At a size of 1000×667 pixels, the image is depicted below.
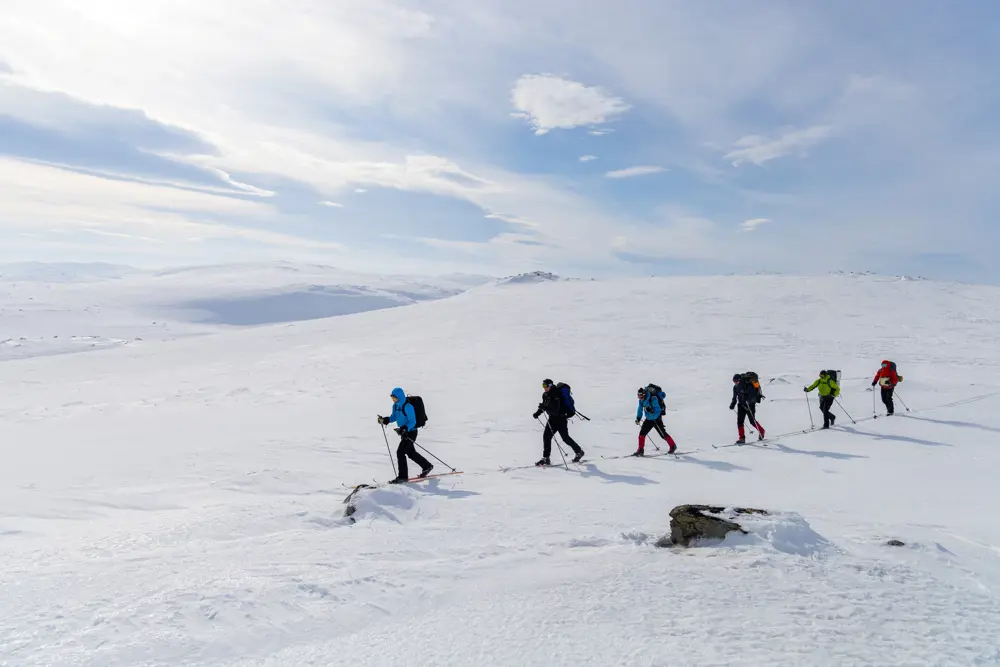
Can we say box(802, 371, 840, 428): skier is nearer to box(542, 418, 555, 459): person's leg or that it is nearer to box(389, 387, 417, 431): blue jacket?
box(542, 418, 555, 459): person's leg

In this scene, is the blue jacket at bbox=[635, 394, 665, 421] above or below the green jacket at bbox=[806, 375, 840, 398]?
below

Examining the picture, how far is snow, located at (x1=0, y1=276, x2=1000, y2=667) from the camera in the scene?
3904 mm

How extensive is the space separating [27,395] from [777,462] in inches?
1018

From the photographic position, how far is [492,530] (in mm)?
6488

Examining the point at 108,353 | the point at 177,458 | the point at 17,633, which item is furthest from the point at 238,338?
the point at 17,633

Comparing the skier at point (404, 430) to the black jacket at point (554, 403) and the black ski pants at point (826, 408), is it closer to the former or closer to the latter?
the black jacket at point (554, 403)

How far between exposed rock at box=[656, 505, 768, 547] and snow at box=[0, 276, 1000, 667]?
144 mm

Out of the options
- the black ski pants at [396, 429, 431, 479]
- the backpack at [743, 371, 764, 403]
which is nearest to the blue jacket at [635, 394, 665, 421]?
the backpack at [743, 371, 764, 403]

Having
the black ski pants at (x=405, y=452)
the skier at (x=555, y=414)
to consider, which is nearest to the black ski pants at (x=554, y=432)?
the skier at (x=555, y=414)

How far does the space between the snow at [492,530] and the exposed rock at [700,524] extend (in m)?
0.14

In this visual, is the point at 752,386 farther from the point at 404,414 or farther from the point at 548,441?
the point at 404,414

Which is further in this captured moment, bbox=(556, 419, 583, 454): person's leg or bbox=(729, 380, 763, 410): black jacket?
bbox=(729, 380, 763, 410): black jacket

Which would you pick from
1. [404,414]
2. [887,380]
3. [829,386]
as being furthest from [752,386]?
[404,414]

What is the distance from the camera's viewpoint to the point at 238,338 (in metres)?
35.4
